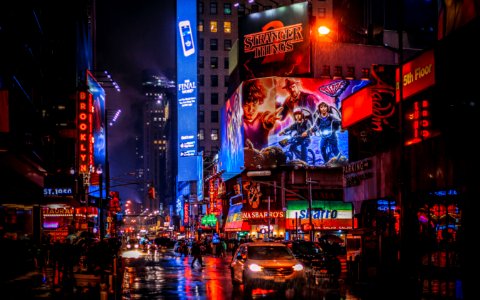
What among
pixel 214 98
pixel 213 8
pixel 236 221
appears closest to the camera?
pixel 236 221

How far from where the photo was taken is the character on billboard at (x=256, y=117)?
236 feet

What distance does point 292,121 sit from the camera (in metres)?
71.8

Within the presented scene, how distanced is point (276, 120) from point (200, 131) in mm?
51599

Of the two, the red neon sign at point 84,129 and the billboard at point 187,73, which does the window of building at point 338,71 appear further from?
the billboard at point 187,73

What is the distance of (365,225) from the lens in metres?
37.0

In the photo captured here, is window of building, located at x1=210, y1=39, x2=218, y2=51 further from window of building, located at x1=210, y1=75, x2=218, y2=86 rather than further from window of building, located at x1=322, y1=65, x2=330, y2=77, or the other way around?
window of building, located at x1=322, y1=65, x2=330, y2=77

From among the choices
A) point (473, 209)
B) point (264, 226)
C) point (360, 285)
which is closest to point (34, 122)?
point (360, 285)

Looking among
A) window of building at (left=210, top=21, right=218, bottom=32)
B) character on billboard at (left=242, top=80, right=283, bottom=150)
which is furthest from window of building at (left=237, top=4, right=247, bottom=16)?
character on billboard at (left=242, top=80, right=283, bottom=150)

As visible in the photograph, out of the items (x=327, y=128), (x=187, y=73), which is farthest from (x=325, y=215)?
(x=187, y=73)

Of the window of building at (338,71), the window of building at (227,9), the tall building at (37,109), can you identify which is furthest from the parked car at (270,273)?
the window of building at (227,9)

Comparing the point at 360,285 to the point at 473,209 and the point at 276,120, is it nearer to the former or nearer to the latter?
the point at 473,209

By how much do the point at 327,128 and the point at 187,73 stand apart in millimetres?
52403

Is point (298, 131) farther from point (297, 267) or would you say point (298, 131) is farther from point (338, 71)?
point (297, 267)

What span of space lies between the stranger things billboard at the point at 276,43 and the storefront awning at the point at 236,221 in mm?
17379
